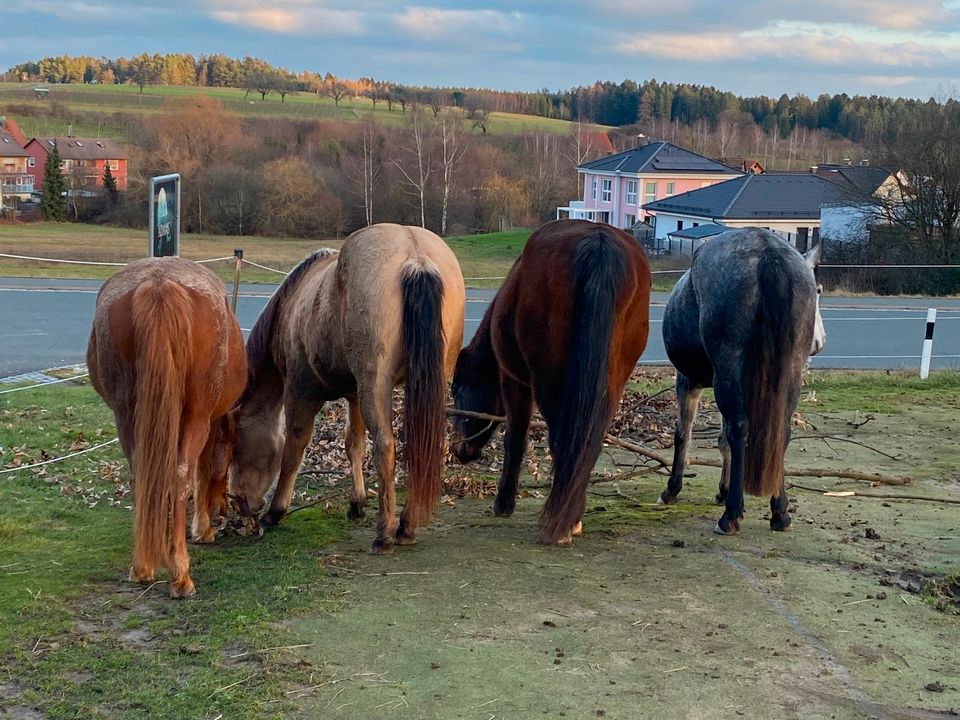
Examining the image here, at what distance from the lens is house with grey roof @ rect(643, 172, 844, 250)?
5194 cm

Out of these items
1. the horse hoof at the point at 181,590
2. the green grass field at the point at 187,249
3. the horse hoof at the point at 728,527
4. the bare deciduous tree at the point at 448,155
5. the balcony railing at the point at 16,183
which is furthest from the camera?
the balcony railing at the point at 16,183

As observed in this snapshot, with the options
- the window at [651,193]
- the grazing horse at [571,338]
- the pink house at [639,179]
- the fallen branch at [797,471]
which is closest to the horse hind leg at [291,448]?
the fallen branch at [797,471]

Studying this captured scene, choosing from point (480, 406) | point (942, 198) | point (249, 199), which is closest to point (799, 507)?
point (480, 406)

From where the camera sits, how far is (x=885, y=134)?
36.6 metres

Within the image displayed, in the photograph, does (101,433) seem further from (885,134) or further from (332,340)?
(885,134)

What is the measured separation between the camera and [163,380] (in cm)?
479

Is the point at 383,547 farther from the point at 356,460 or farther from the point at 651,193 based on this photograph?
the point at 651,193

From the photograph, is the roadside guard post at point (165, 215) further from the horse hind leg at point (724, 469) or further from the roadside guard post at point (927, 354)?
the roadside guard post at point (927, 354)

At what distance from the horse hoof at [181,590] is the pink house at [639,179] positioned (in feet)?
194

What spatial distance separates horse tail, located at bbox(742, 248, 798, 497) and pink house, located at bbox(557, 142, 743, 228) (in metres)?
57.6

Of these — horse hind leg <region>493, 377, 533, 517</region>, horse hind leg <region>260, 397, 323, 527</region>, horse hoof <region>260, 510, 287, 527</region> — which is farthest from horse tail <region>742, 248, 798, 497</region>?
horse hoof <region>260, 510, 287, 527</region>

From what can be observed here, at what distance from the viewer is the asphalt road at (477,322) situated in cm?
1608

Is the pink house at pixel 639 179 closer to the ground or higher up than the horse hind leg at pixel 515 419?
higher up

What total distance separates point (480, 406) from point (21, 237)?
48352 mm
